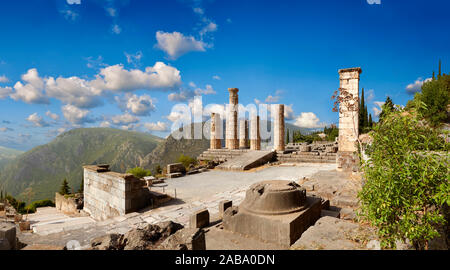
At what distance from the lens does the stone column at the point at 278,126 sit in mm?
17672

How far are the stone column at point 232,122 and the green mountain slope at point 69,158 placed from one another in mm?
119313

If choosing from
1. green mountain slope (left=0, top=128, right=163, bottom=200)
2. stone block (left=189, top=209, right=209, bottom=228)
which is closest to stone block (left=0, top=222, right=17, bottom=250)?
stone block (left=189, top=209, right=209, bottom=228)

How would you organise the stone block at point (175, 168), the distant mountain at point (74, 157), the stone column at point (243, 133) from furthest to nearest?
the distant mountain at point (74, 157)
the stone column at point (243, 133)
the stone block at point (175, 168)

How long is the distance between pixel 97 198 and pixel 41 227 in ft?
7.04

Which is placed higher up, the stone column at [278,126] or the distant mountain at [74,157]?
the stone column at [278,126]

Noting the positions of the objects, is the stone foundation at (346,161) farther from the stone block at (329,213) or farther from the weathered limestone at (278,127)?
the weathered limestone at (278,127)

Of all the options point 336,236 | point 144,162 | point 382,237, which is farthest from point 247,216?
point 144,162

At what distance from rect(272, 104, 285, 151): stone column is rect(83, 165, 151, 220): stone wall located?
1208 centimetres

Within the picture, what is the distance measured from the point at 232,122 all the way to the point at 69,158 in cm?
18504

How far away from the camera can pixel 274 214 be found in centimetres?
387

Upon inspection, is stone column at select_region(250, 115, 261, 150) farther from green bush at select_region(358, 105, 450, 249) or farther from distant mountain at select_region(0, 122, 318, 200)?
distant mountain at select_region(0, 122, 318, 200)

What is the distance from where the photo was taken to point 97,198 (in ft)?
28.1

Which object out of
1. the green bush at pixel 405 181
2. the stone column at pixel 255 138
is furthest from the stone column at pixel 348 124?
the stone column at pixel 255 138

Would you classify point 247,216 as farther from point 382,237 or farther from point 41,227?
point 41,227
